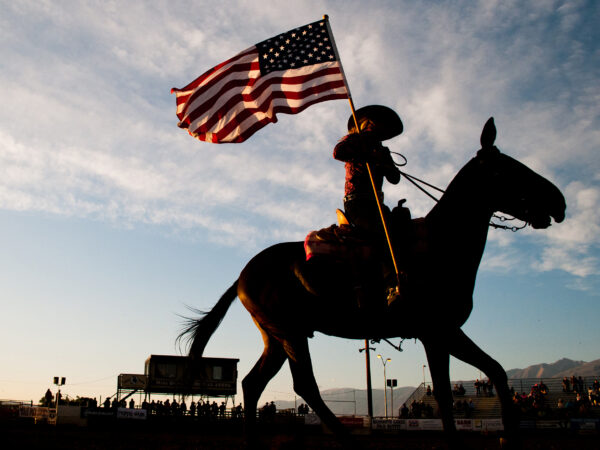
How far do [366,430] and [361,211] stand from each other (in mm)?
24734

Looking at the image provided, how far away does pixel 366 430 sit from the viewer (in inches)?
1133

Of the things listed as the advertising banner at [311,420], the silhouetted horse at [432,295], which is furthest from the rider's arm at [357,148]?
the advertising banner at [311,420]

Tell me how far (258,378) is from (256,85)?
14.7ft

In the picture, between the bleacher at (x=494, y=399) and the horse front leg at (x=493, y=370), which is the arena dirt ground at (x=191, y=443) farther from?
the bleacher at (x=494, y=399)

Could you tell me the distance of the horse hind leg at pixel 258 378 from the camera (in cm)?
683

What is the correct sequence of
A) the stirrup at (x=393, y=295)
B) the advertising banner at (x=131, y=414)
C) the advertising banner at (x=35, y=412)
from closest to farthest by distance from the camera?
1. the stirrup at (x=393, y=295)
2. the advertising banner at (x=131, y=414)
3. the advertising banner at (x=35, y=412)

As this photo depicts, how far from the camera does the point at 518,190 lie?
6461 mm

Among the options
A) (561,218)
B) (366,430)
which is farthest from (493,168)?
(366,430)

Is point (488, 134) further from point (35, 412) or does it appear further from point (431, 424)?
point (35, 412)

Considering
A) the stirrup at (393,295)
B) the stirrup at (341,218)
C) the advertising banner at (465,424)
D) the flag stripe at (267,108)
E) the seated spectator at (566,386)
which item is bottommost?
the advertising banner at (465,424)

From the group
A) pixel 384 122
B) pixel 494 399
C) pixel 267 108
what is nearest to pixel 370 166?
pixel 384 122

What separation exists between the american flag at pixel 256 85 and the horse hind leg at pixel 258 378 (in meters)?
3.30

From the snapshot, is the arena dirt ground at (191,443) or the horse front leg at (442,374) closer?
the horse front leg at (442,374)

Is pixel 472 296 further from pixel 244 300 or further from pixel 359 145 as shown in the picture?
pixel 244 300
